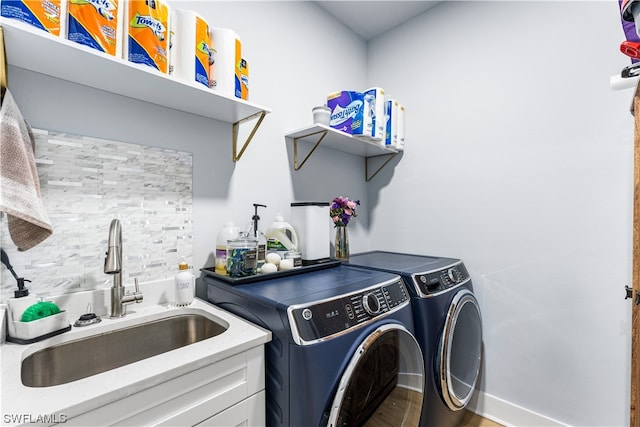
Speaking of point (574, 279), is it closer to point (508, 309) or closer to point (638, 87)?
point (508, 309)

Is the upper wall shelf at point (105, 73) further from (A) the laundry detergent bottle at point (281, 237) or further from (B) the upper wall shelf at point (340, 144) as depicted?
(A) the laundry detergent bottle at point (281, 237)

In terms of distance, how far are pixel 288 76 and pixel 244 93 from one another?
2.22ft

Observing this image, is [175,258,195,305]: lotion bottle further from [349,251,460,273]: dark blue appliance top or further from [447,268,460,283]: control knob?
[447,268,460,283]: control knob

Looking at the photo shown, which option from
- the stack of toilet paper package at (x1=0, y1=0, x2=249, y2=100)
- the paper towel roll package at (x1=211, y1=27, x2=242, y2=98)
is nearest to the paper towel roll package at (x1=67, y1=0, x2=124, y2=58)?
the stack of toilet paper package at (x1=0, y1=0, x2=249, y2=100)

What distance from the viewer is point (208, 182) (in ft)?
5.20

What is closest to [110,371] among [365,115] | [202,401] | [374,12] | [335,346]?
[202,401]

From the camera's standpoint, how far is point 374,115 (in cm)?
204

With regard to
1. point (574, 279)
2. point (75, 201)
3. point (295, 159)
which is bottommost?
point (574, 279)

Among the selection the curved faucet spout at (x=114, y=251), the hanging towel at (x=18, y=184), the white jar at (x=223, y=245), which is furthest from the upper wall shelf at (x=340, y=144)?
the hanging towel at (x=18, y=184)

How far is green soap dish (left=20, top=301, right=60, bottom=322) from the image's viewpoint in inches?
37.6

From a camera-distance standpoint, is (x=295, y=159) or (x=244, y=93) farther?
(x=295, y=159)

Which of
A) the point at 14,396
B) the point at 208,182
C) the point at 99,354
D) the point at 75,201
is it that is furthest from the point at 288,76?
the point at 14,396

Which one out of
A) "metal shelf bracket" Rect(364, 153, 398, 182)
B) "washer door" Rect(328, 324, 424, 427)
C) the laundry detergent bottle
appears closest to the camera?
"washer door" Rect(328, 324, 424, 427)

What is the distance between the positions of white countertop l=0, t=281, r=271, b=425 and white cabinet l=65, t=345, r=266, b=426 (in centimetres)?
3
